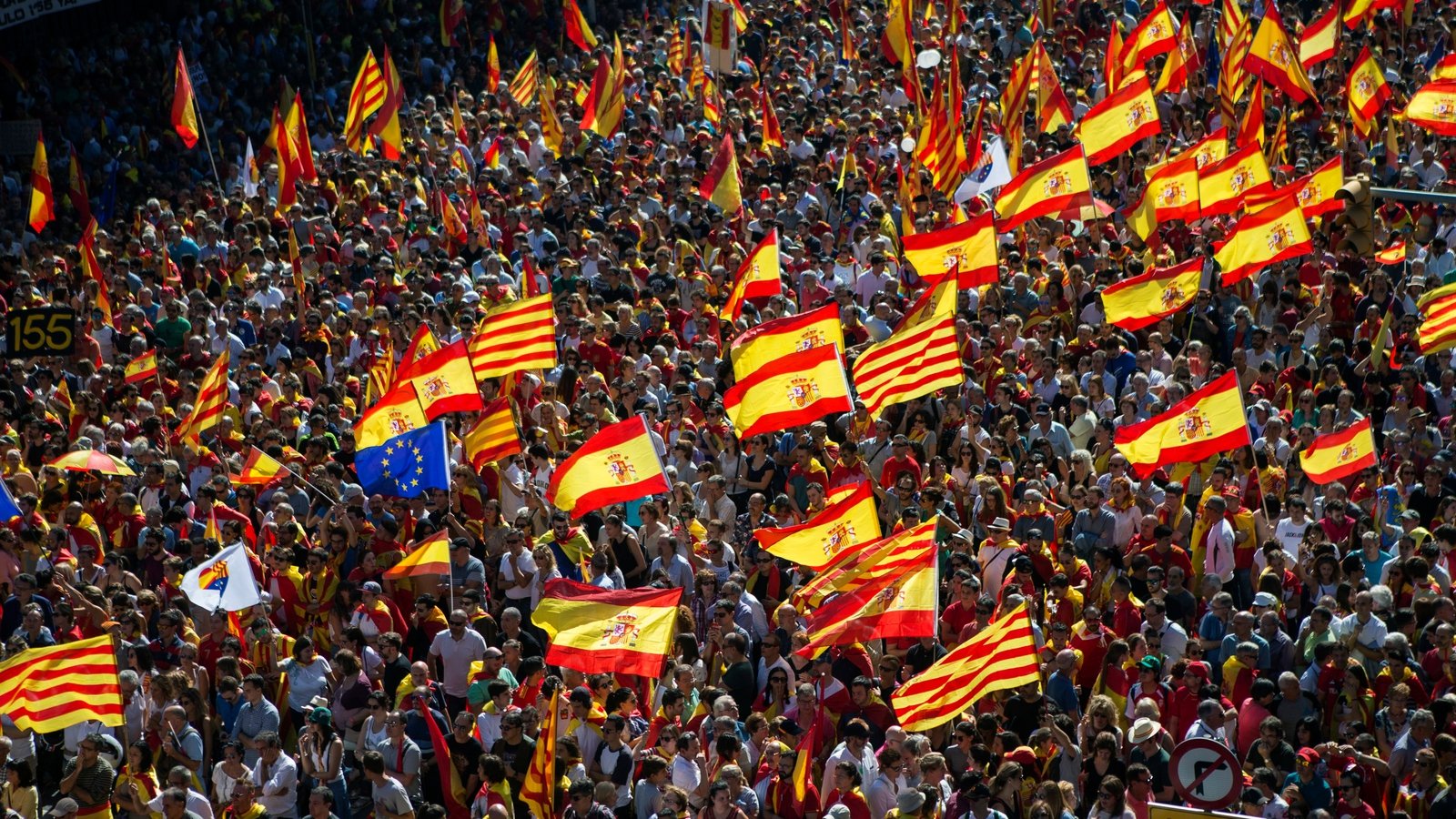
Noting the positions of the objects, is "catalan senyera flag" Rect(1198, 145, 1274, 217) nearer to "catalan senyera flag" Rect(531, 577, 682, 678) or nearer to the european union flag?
the european union flag

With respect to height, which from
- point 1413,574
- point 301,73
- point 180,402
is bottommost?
point 1413,574

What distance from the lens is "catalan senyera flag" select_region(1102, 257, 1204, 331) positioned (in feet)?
55.7

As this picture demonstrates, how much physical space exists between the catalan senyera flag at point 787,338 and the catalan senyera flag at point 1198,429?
2368 millimetres

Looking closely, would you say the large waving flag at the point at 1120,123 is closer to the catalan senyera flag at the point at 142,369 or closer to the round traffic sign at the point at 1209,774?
the catalan senyera flag at the point at 142,369

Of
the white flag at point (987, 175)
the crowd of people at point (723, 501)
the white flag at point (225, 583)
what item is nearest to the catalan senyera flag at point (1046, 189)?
the crowd of people at point (723, 501)

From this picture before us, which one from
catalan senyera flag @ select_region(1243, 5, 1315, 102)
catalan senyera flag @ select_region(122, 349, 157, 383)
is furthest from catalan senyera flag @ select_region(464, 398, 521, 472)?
catalan senyera flag @ select_region(1243, 5, 1315, 102)

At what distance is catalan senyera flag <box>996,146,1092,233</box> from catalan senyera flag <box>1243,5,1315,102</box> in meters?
3.76

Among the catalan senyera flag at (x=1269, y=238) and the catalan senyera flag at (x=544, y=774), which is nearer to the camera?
the catalan senyera flag at (x=544, y=774)

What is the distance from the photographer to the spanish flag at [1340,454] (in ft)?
46.4

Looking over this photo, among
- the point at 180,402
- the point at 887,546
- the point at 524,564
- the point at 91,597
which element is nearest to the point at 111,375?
the point at 180,402

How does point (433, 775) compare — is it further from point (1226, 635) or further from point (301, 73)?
point (301, 73)

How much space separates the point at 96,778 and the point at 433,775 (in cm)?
186

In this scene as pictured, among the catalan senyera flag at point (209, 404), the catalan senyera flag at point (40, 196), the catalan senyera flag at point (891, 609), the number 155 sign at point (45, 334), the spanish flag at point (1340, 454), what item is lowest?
the spanish flag at point (1340, 454)

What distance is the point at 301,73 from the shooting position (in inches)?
1202
